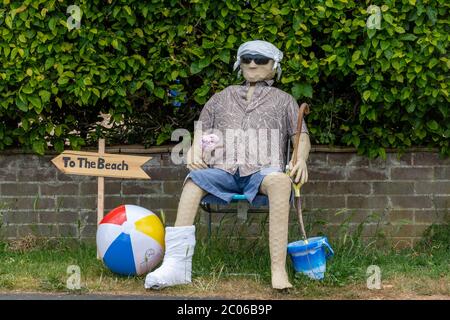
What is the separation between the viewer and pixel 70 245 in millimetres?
6844

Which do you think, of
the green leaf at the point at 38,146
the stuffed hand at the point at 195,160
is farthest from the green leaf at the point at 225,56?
the green leaf at the point at 38,146

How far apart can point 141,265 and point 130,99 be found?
1532mm

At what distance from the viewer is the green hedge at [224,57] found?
249 inches

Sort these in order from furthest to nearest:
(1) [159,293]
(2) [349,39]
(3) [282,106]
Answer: (2) [349,39], (3) [282,106], (1) [159,293]

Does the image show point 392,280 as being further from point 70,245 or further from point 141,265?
point 70,245

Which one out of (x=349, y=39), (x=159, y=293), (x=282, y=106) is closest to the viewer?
(x=159, y=293)

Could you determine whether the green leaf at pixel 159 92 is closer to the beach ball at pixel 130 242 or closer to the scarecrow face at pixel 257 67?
the scarecrow face at pixel 257 67

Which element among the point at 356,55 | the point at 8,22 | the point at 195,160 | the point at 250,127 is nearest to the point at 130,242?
the point at 195,160

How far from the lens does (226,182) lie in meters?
5.83

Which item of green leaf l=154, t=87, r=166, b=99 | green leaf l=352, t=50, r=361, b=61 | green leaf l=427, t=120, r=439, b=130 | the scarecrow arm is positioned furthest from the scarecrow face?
green leaf l=427, t=120, r=439, b=130

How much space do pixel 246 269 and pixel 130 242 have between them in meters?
0.87

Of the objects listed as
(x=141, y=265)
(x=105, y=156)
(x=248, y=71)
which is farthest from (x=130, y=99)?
(x=141, y=265)

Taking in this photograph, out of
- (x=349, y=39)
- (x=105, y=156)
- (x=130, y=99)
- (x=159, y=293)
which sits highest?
(x=349, y=39)

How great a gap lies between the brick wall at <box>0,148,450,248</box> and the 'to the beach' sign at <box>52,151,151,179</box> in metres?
0.66
